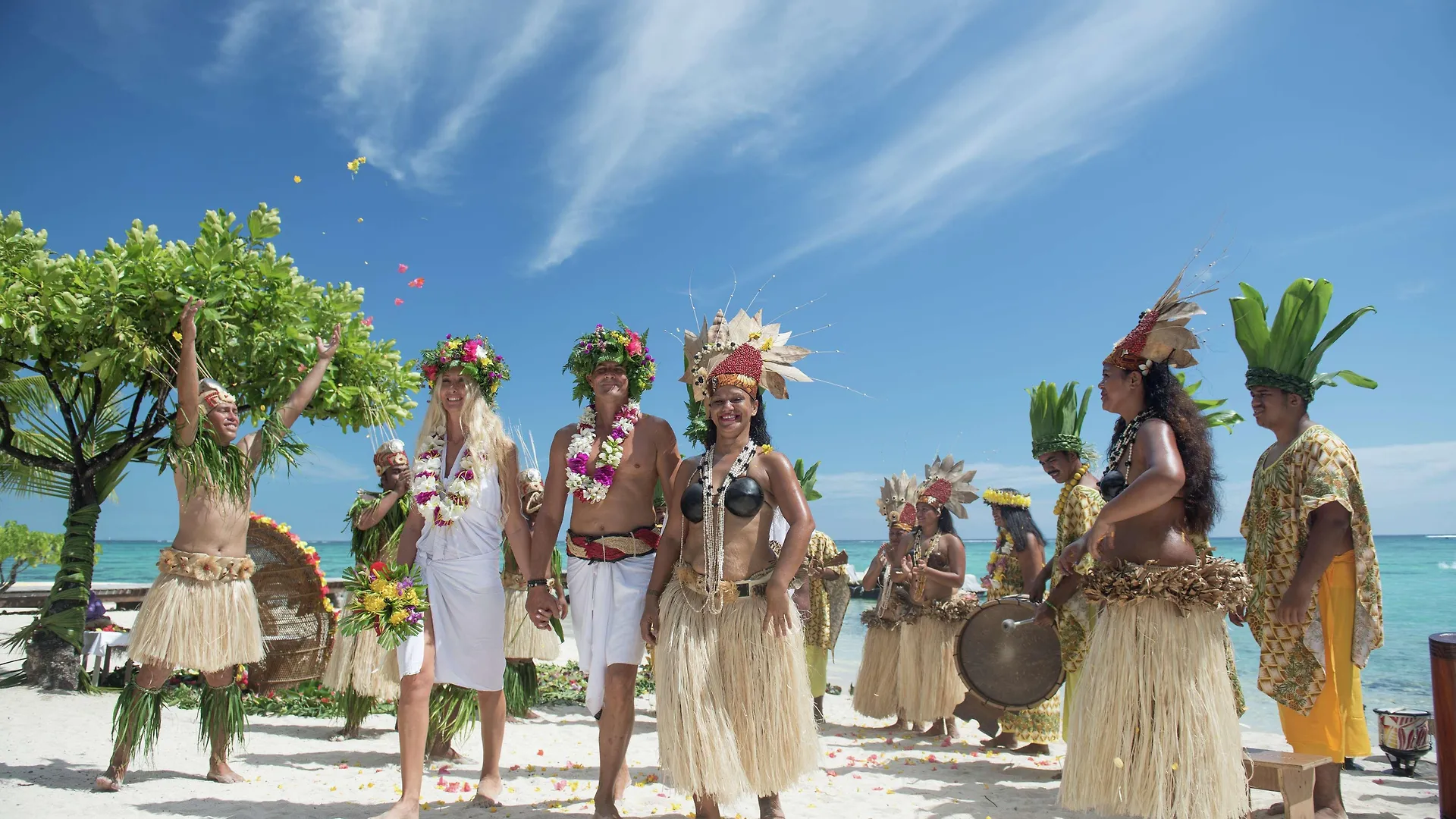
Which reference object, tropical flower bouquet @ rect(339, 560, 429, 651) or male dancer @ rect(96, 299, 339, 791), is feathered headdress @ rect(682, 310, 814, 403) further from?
male dancer @ rect(96, 299, 339, 791)

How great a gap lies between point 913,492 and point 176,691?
6361 millimetres

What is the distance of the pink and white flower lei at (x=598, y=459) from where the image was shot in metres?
4.19

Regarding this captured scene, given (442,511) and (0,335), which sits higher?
(0,335)

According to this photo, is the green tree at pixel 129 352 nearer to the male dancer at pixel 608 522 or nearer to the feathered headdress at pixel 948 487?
the male dancer at pixel 608 522

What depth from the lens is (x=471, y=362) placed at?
4523 mm

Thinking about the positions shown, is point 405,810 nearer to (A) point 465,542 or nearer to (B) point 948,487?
(A) point 465,542

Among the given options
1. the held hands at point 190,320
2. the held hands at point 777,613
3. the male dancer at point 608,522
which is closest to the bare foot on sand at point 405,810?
the male dancer at point 608,522

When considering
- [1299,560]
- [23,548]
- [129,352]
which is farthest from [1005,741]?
[23,548]

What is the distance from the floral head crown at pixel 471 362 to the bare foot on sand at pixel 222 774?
237 centimetres

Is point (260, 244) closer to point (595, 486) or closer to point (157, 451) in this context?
point (157, 451)

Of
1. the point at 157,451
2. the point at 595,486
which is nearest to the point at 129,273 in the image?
the point at 157,451

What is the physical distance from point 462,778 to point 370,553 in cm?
175

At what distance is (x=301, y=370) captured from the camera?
748cm

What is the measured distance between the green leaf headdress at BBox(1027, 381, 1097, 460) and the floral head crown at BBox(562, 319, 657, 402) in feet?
9.43
